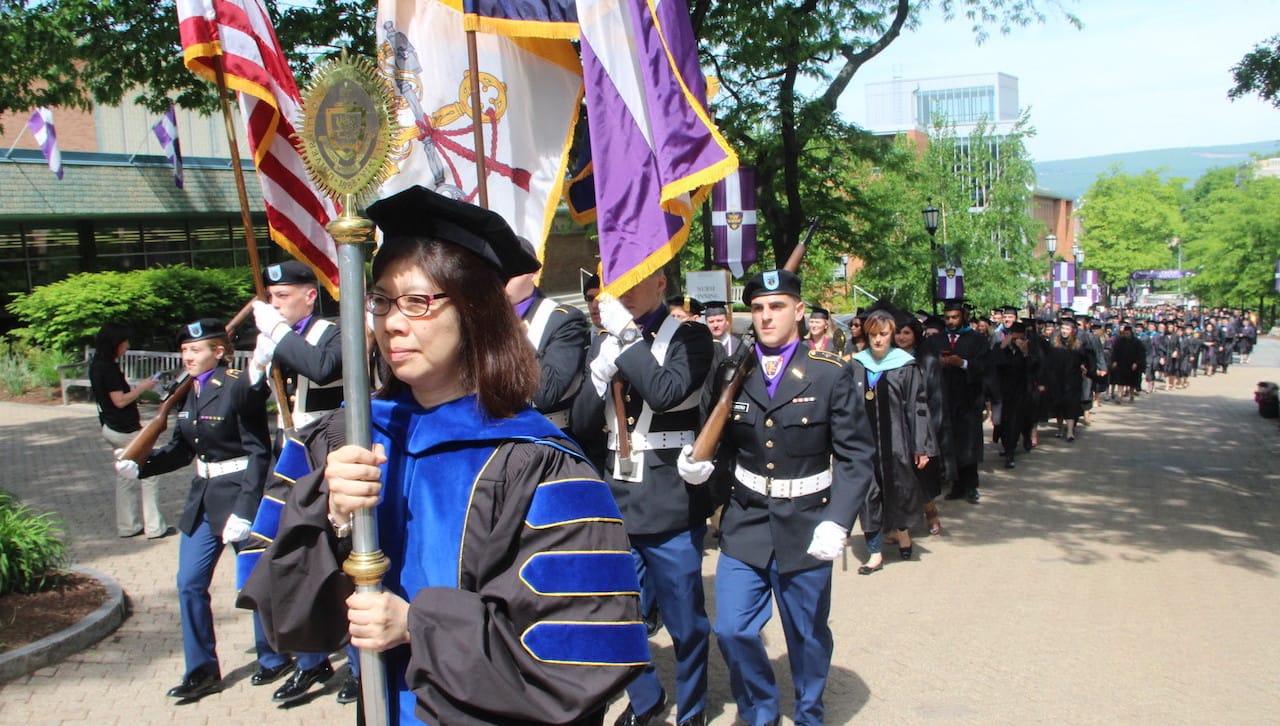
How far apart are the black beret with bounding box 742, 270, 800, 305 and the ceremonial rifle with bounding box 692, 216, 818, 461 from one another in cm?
10

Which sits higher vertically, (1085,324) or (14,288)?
(14,288)

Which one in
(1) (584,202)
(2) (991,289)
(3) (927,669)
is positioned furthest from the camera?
(2) (991,289)

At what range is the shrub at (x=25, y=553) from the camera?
7.22m

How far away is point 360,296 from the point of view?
215 cm

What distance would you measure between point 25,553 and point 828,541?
5.46m

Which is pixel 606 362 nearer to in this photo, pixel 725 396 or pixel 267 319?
pixel 725 396

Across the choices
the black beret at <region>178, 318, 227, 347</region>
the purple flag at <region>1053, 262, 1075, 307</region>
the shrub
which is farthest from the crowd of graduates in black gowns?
the purple flag at <region>1053, 262, 1075, 307</region>

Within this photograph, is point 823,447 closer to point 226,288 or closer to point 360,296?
point 360,296

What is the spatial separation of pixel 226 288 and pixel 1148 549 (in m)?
18.5

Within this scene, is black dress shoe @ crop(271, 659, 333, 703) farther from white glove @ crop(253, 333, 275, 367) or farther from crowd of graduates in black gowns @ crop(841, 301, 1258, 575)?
crowd of graduates in black gowns @ crop(841, 301, 1258, 575)

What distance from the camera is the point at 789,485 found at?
5258mm

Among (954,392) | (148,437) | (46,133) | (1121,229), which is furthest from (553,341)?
(1121,229)

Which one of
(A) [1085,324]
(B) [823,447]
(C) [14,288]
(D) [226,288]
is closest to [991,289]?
(A) [1085,324]

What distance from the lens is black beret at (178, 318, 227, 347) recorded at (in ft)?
20.5
